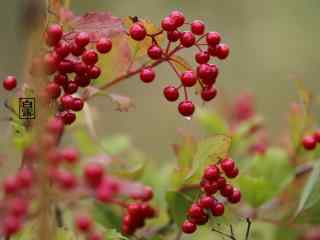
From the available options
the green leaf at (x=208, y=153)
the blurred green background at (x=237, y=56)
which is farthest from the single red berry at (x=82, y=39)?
the blurred green background at (x=237, y=56)

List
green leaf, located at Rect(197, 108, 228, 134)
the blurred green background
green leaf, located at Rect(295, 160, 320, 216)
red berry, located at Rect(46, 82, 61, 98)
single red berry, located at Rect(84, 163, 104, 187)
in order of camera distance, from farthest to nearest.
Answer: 1. the blurred green background
2. green leaf, located at Rect(197, 108, 228, 134)
3. green leaf, located at Rect(295, 160, 320, 216)
4. red berry, located at Rect(46, 82, 61, 98)
5. single red berry, located at Rect(84, 163, 104, 187)

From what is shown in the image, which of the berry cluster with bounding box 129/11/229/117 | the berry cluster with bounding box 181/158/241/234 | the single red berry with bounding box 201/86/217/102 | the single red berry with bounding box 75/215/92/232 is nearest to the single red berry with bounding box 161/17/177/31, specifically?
the berry cluster with bounding box 129/11/229/117

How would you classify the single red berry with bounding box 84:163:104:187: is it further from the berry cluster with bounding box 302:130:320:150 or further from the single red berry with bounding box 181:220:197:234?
the berry cluster with bounding box 302:130:320:150

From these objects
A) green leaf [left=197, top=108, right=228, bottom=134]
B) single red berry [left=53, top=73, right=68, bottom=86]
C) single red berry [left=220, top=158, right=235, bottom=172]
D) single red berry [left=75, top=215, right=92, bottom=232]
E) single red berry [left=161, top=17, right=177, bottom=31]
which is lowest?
green leaf [left=197, top=108, right=228, bottom=134]

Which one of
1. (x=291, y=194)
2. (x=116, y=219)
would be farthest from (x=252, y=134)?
(x=116, y=219)

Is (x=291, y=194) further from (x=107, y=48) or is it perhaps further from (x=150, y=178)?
(x=107, y=48)

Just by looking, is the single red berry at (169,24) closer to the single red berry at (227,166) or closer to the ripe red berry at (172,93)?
the ripe red berry at (172,93)

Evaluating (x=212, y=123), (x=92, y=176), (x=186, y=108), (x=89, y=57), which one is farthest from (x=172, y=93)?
(x=212, y=123)
